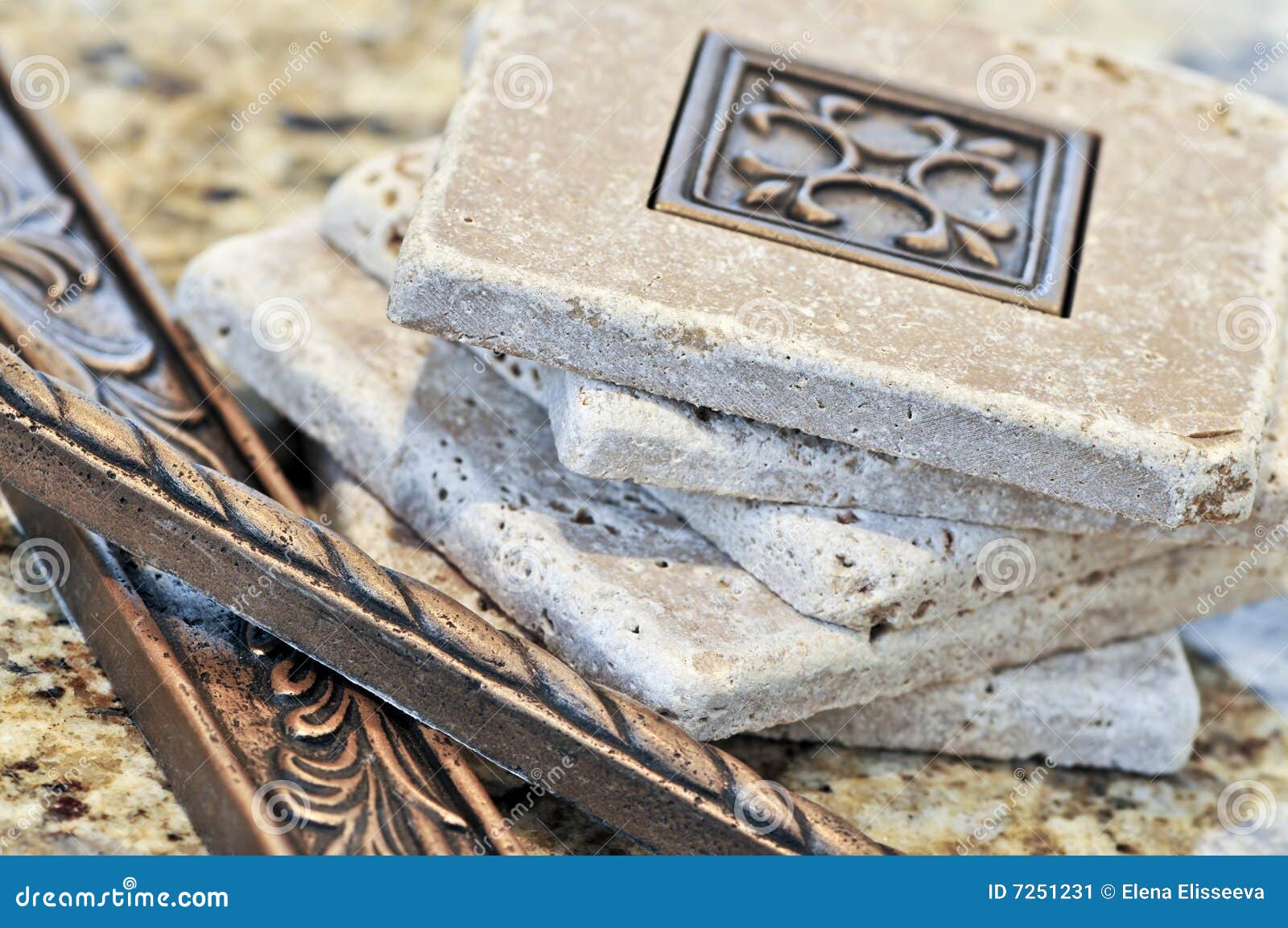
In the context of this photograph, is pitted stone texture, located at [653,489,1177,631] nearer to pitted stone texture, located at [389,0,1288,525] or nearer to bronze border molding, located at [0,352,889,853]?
pitted stone texture, located at [389,0,1288,525]

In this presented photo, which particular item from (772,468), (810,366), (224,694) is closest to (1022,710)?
(772,468)

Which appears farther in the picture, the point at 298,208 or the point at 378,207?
the point at 298,208

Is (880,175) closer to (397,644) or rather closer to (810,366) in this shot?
(810,366)

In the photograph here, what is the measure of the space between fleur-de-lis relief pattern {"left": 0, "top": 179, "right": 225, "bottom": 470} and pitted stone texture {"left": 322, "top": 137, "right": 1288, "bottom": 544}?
2.16 feet

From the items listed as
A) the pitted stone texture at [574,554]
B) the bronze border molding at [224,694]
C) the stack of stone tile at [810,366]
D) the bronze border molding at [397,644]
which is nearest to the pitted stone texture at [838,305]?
the stack of stone tile at [810,366]

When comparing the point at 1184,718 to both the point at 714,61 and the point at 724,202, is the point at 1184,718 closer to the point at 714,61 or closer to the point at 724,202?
the point at 724,202

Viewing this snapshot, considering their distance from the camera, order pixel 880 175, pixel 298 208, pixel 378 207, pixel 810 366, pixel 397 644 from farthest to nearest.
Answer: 1. pixel 298 208
2. pixel 378 207
3. pixel 880 175
4. pixel 810 366
5. pixel 397 644

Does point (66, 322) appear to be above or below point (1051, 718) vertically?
above

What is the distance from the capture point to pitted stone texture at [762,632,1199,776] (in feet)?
7.69

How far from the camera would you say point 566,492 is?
90.3 inches

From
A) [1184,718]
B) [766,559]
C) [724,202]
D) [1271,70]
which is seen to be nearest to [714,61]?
[724,202]

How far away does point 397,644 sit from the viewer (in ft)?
6.19

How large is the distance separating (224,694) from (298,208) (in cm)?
156
